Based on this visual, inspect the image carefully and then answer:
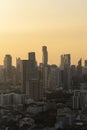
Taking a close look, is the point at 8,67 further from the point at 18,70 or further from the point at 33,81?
the point at 33,81

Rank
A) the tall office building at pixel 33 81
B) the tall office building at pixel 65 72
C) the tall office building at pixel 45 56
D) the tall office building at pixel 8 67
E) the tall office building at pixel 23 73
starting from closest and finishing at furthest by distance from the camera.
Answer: the tall office building at pixel 33 81
the tall office building at pixel 23 73
the tall office building at pixel 45 56
the tall office building at pixel 8 67
the tall office building at pixel 65 72

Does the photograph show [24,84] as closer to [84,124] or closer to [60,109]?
[60,109]

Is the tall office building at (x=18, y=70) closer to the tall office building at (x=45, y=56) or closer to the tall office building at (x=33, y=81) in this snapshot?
the tall office building at (x=33, y=81)

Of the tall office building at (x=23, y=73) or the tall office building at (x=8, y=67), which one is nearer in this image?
the tall office building at (x=23, y=73)

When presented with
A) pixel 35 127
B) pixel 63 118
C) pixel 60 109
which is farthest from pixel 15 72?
pixel 35 127

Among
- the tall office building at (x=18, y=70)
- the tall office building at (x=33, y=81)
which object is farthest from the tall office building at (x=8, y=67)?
the tall office building at (x=33, y=81)

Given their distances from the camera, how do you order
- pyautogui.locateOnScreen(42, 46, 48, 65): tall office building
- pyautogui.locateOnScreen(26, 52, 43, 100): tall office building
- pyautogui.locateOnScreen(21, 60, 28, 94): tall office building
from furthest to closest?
pyautogui.locateOnScreen(42, 46, 48, 65): tall office building → pyautogui.locateOnScreen(21, 60, 28, 94): tall office building → pyautogui.locateOnScreen(26, 52, 43, 100): tall office building

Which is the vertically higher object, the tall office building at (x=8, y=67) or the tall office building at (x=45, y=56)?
the tall office building at (x=45, y=56)

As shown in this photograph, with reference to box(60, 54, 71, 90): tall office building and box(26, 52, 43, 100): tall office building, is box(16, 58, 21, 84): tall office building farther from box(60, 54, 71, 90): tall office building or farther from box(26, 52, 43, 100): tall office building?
box(60, 54, 71, 90): tall office building

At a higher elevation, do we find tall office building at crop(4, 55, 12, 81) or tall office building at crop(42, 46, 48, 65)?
tall office building at crop(42, 46, 48, 65)

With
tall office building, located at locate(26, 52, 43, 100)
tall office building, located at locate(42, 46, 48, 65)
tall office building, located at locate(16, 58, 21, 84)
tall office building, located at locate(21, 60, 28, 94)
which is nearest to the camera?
tall office building, located at locate(26, 52, 43, 100)

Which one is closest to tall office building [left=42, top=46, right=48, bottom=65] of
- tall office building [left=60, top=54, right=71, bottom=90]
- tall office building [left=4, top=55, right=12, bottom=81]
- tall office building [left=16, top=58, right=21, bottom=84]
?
tall office building [left=60, top=54, right=71, bottom=90]

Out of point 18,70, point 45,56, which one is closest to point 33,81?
point 18,70
